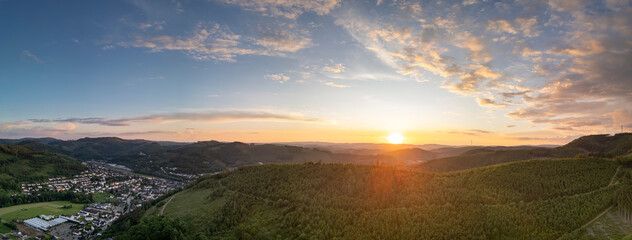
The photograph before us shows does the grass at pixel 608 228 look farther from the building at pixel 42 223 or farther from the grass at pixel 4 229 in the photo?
the grass at pixel 4 229

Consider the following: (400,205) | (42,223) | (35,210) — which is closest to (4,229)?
(42,223)

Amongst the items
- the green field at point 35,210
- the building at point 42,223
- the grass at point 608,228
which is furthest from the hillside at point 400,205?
the green field at point 35,210

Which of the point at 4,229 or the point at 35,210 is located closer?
the point at 4,229

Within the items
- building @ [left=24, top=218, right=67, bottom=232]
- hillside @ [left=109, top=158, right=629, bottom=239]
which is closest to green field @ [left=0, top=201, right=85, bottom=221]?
building @ [left=24, top=218, right=67, bottom=232]

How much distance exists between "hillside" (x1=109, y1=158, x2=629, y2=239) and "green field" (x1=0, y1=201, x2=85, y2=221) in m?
113

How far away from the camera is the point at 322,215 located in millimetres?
75812

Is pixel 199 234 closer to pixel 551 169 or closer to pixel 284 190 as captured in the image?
pixel 284 190

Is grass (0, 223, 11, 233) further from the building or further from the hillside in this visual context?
the hillside

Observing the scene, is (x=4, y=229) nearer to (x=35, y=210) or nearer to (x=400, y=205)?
(x=35, y=210)

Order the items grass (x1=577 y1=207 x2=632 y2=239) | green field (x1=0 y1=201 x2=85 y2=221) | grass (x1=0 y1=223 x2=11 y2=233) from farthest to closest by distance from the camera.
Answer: green field (x1=0 y1=201 x2=85 y2=221) → grass (x1=0 y1=223 x2=11 y2=233) → grass (x1=577 y1=207 x2=632 y2=239)

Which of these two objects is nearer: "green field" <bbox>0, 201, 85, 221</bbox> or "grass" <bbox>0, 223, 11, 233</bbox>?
"grass" <bbox>0, 223, 11, 233</bbox>

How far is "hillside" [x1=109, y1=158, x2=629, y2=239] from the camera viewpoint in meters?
62.6

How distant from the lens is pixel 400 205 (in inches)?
3044

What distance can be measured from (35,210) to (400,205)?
212 metres
